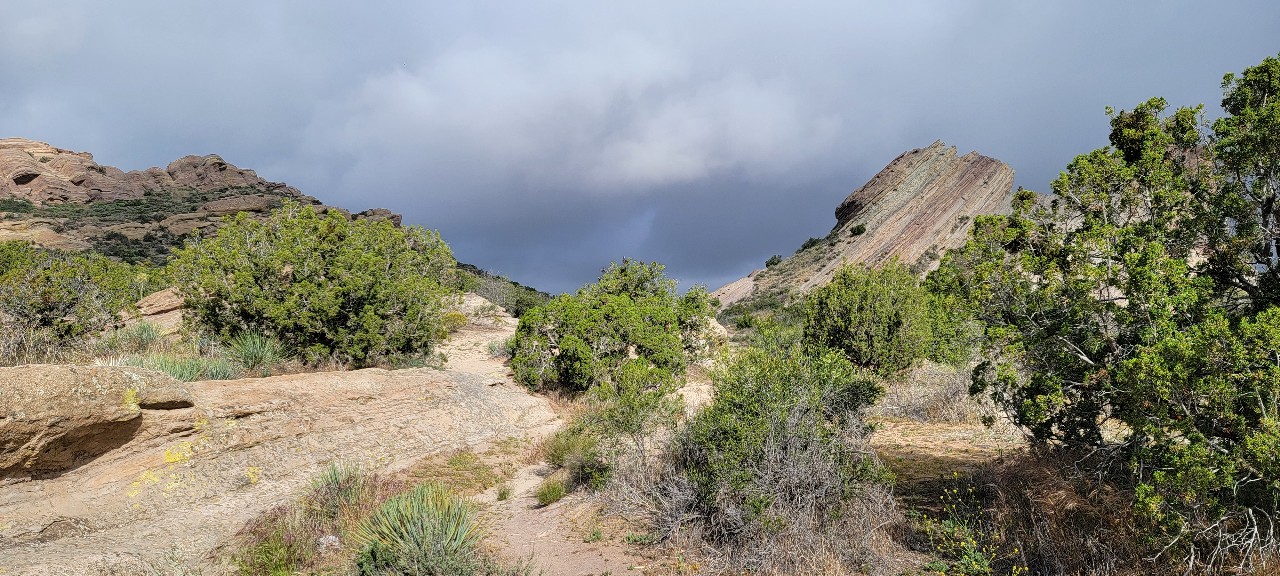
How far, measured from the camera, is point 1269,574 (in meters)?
3.63

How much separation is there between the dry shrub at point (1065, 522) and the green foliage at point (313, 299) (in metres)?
11.5

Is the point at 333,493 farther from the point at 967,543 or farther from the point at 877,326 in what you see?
the point at 877,326

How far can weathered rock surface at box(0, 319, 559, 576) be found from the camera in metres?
5.66

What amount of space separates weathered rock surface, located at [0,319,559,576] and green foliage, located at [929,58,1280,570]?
25.8 feet

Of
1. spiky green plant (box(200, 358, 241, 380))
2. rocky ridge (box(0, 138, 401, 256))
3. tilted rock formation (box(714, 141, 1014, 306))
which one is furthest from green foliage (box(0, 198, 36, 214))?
spiky green plant (box(200, 358, 241, 380))

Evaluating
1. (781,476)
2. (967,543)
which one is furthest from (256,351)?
(967,543)

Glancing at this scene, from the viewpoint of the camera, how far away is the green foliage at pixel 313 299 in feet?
39.8

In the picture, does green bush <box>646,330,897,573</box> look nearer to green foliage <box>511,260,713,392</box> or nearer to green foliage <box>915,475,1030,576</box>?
green foliage <box>915,475,1030,576</box>

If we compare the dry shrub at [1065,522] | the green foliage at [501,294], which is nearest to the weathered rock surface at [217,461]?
the dry shrub at [1065,522]

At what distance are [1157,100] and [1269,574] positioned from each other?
13.3ft

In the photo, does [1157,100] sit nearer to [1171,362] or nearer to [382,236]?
[1171,362]

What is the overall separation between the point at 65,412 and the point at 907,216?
2740 inches

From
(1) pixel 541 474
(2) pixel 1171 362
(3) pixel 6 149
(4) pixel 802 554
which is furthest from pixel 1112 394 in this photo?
(3) pixel 6 149

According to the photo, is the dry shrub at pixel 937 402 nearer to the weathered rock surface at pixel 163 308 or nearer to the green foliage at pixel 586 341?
the green foliage at pixel 586 341
